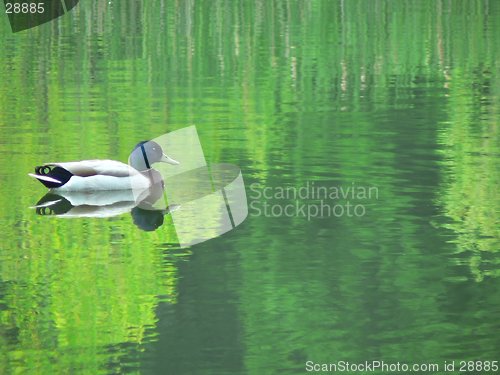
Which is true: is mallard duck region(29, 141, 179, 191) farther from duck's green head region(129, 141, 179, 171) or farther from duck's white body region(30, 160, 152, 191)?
duck's green head region(129, 141, 179, 171)

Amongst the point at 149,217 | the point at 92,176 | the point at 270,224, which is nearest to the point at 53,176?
the point at 92,176

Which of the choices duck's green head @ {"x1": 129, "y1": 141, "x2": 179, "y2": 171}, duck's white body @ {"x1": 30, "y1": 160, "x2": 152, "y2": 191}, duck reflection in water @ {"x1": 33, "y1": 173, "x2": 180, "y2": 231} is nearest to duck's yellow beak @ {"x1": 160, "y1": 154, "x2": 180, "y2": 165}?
duck's green head @ {"x1": 129, "y1": 141, "x2": 179, "y2": 171}

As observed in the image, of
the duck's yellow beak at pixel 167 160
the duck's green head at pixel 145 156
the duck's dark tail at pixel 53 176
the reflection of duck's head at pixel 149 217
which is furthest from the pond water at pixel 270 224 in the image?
the duck's green head at pixel 145 156

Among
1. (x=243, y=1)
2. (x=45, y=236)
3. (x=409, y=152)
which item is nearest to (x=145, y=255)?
(x=45, y=236)

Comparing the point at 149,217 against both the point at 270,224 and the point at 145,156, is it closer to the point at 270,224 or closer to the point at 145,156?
the point at 270,224

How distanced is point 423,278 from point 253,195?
8.00ft

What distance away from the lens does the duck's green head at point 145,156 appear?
12070 mm

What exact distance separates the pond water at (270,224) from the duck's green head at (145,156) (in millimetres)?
615

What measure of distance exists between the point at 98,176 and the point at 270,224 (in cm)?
163

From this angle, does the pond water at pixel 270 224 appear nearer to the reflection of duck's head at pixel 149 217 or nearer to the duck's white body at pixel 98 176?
the reflection of duck's head at pixel 149 217

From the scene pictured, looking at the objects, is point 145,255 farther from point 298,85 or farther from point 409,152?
point 298,85

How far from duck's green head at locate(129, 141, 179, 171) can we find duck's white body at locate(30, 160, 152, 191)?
415 millimetres

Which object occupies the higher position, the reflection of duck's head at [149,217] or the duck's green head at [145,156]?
the duck's green head at [145,156]

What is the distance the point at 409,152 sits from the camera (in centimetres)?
1308
